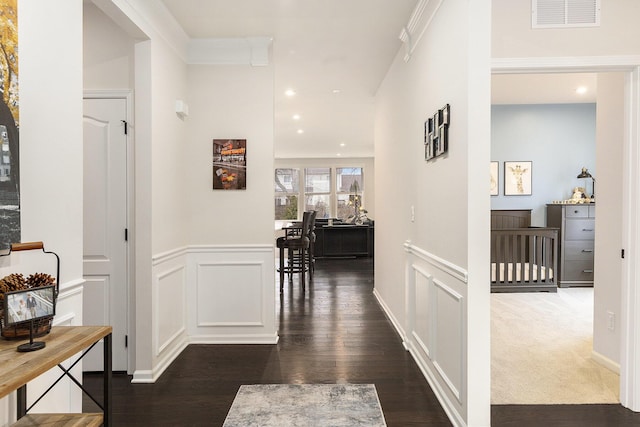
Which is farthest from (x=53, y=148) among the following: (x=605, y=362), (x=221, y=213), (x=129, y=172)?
(x=605, y=362)

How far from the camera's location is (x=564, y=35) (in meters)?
2.47

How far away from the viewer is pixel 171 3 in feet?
→ 9.81

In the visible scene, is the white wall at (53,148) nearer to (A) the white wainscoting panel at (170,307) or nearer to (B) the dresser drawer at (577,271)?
(A) the white wainscoting panel at (170,307)

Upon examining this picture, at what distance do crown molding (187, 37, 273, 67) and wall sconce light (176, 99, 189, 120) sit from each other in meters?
0.48

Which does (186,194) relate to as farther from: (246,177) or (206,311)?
(206,311)

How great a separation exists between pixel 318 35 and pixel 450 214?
81.4 inches

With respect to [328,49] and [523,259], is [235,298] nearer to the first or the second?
[328,49]

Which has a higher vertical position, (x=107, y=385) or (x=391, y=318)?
(x=107, y=385)

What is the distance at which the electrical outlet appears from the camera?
3055 mm

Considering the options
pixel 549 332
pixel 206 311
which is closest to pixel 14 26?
pixel 206 311

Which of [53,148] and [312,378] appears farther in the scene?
[312,378]

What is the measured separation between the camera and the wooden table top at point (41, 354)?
1113 millimetres

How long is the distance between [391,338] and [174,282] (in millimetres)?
2055

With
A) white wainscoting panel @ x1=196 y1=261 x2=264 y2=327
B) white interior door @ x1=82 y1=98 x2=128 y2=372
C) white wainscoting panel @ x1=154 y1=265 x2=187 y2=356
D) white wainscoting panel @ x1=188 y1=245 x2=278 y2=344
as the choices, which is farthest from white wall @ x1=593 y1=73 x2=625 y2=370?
white interior door @ x1=82 y1=98 x2=128 y2=372
